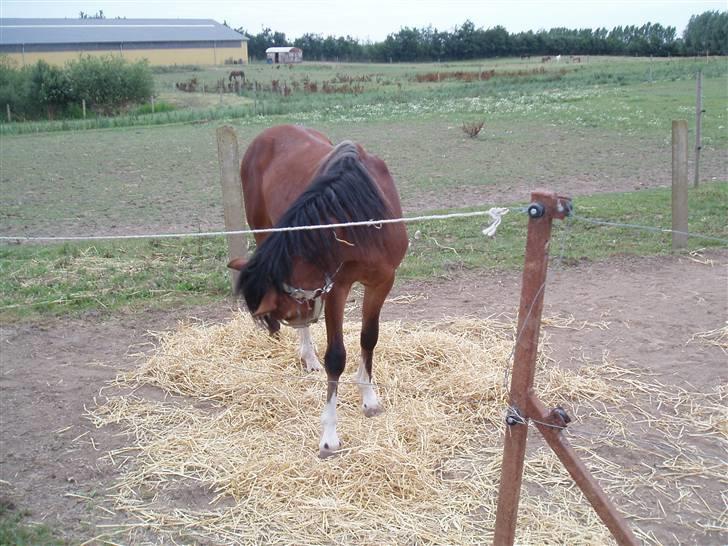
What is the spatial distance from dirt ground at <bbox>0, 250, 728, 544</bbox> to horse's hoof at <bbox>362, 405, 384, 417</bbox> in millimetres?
1450

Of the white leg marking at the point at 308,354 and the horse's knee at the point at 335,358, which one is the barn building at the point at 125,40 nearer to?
the white leg marking at the point at 308,354

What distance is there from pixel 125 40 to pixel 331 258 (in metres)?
69.1

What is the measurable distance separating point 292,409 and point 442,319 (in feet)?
6.33

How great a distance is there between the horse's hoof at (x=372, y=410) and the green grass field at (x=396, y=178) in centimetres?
242

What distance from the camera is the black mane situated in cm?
325

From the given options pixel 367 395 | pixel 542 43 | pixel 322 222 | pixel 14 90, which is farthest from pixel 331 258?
pixel 542 43

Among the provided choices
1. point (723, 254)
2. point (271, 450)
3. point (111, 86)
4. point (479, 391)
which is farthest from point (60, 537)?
point (111, 86)

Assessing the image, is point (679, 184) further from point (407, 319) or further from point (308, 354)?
point (308, 354)

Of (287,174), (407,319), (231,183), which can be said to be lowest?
(407,319)

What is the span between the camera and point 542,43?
65.1 metres

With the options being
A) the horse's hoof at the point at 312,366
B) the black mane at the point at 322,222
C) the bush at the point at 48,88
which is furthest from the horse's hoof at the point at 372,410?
the bush at the point at 48,88

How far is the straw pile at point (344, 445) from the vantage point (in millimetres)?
3121

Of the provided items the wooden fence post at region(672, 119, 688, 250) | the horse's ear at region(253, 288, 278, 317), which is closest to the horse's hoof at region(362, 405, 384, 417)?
the horse's ear at region(253, 288, 278, 317)

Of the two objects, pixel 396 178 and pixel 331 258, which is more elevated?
pixel 396 178
